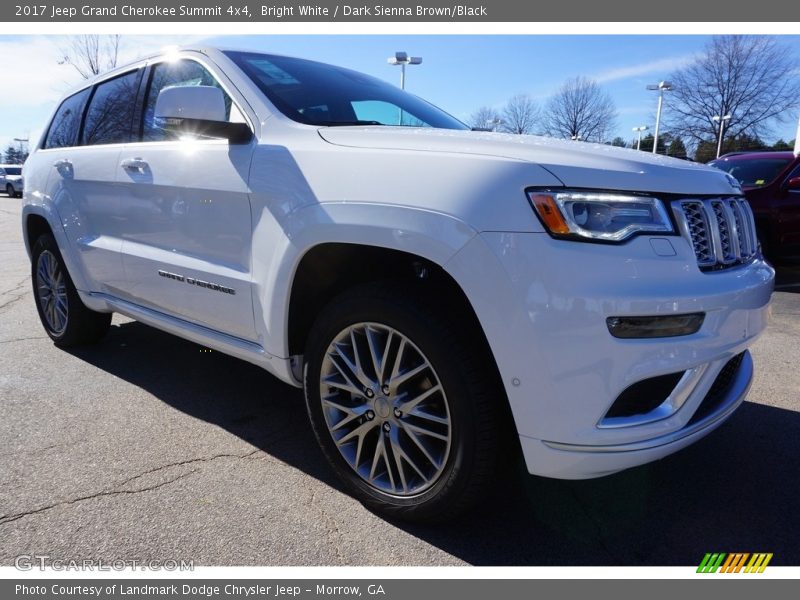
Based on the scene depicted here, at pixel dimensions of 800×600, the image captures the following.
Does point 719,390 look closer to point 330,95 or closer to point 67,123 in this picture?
point 330,95

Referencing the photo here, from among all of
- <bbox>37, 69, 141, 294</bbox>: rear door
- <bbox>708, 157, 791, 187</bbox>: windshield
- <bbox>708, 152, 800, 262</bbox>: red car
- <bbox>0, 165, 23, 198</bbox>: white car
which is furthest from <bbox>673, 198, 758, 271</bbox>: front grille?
<bbox>0, 165, 23, 198</bbox>: white car

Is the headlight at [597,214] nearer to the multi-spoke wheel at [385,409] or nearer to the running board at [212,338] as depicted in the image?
the multi-spoke wheel at [385,409]

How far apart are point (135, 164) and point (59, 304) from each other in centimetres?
179

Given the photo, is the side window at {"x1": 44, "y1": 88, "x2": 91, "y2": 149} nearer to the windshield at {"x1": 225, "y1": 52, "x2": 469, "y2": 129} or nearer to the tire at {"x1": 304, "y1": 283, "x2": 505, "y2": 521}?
the windshield at {"x1": 225, "y1": 52, "x2": 469, "y2": 129}

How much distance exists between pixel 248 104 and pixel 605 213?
5.44ft

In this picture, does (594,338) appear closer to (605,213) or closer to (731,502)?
(605,213)

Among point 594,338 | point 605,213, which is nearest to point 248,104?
point 605,213

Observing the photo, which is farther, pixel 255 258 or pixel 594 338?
pixel 255 258

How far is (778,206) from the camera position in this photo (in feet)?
23.4

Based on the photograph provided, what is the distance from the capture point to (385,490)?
2.18 m

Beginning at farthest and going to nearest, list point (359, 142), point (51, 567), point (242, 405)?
1. point (242, 405)
2. point (359, 142)
3. point (51, 567)

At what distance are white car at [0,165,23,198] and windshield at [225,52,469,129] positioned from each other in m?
37.1

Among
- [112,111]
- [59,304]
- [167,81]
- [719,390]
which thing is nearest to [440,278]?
[719,390]

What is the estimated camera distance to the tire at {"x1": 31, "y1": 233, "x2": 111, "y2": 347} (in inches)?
158
